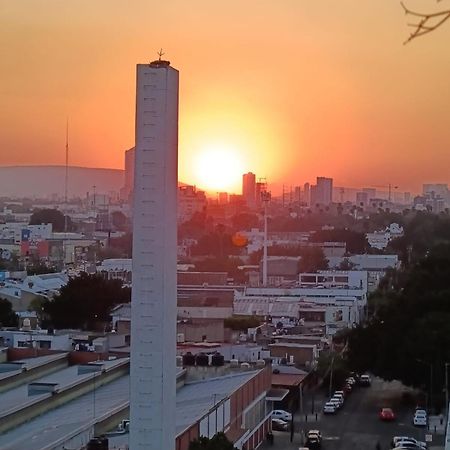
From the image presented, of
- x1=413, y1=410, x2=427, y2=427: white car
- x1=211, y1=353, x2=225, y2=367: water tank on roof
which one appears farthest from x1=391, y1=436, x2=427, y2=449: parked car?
x1=211, y1=353, x2=225, y2=367: water tank on roof

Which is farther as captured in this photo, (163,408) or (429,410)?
(429,410)

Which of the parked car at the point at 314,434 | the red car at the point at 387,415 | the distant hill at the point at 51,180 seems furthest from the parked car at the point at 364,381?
the distant hill at the point at 51,180

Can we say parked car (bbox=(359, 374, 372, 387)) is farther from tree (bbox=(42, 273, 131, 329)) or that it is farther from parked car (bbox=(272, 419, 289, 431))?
tree (bbox=(42, 273, 131, 329))

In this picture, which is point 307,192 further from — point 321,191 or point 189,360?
point 189,360

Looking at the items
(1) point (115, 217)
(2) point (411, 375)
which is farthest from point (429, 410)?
(1) point (115, 217)

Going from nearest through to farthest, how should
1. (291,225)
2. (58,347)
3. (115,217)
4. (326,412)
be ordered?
(326,412) < (58,347) < (291,225) < (115,217)

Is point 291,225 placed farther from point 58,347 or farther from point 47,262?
point 58,347
